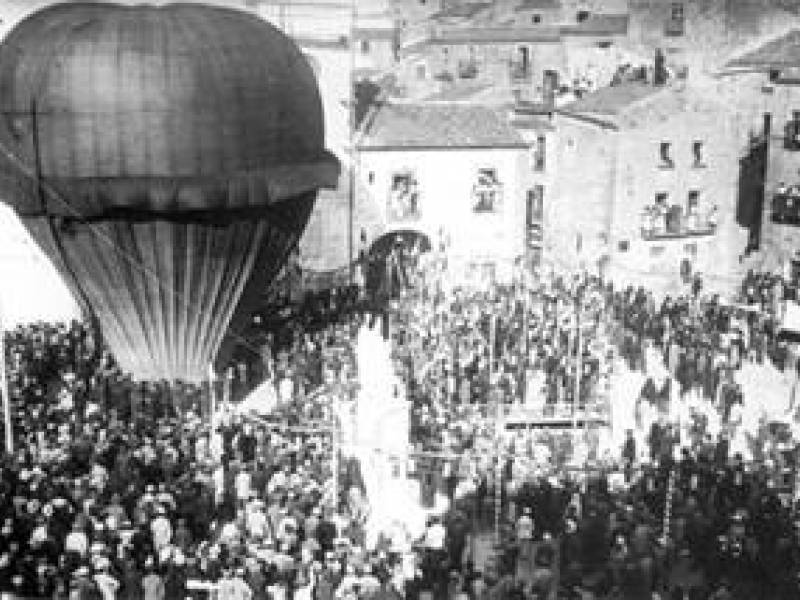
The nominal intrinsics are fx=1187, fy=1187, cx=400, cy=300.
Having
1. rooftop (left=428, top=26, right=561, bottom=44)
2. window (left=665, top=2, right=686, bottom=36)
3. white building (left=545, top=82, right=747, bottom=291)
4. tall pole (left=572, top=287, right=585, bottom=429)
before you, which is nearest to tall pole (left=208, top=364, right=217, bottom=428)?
tall pole (left=572, top=287, right=585, bottom=429)

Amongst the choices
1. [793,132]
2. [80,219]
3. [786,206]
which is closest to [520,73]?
[793,132]

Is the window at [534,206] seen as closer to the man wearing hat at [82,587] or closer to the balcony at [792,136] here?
the balcony at [792,136]

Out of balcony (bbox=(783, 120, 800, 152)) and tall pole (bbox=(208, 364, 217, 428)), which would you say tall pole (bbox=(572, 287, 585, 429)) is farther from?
balcony (bbox=(783, 120, 800, 152))

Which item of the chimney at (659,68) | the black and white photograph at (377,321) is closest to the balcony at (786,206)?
the black and white photograph at (377,321)

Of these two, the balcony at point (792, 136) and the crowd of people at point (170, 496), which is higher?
the balcony at point (792, 136)

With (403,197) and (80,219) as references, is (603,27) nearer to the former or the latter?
(403,197)

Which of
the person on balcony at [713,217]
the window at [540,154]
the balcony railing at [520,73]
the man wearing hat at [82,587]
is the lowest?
the man wearing hat at [82,587]

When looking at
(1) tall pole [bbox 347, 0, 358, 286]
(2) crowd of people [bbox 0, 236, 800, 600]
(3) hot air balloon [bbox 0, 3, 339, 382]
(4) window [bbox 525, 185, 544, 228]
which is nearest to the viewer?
(2) crowd of people [bbox 0, 236, 800, 600]
